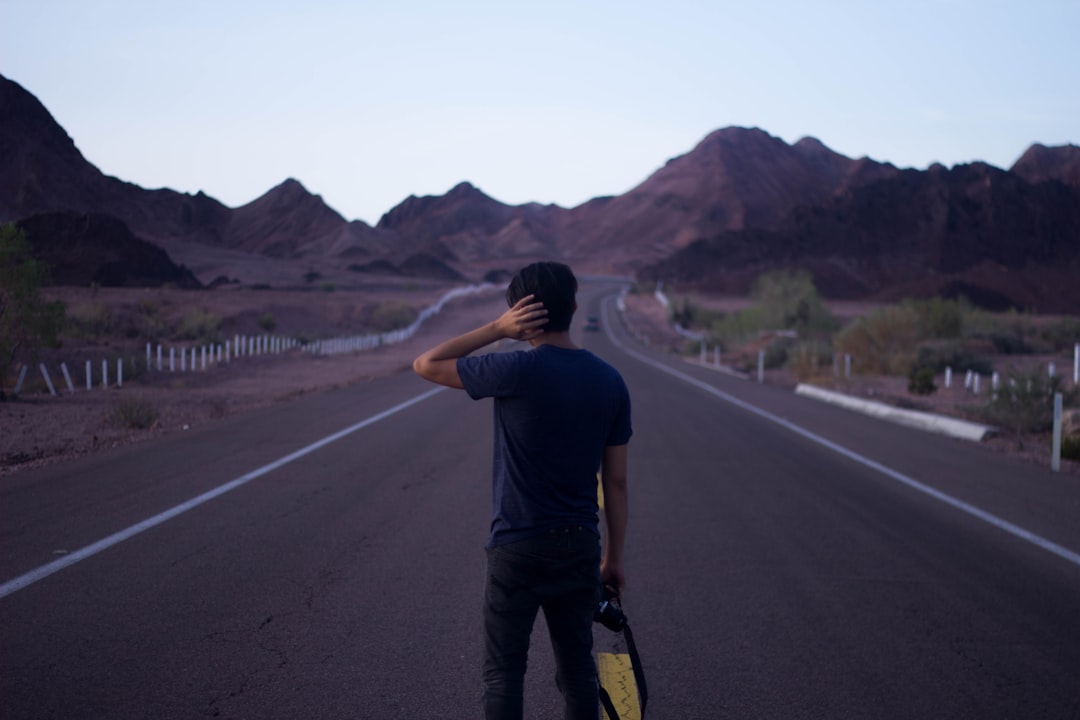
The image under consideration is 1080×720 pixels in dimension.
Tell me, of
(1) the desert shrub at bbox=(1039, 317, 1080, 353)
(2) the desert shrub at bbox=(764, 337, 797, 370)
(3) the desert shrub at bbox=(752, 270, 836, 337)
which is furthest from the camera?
(3) the desert shrub at bbox=(752, 270, 836, 337)

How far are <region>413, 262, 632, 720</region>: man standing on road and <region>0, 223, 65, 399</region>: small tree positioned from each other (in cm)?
1783

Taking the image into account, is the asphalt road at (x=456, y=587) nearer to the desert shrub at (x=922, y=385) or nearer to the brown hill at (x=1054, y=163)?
the desert shrub at (x=922, y=385)

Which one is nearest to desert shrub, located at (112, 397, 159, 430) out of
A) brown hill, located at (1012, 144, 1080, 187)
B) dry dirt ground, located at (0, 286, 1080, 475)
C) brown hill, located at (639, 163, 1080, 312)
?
dry dirt ground, located at (0, 286, 1080, 475)

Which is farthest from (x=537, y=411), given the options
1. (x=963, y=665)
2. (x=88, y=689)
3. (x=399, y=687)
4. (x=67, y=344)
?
(x=67, y=344)

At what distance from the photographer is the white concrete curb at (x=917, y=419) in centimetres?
1872

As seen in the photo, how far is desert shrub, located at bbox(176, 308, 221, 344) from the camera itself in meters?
44.5

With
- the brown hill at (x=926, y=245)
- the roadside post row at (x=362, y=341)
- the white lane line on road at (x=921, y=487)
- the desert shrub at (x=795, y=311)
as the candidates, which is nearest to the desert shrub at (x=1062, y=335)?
the brown hill at (x=926, y=245)

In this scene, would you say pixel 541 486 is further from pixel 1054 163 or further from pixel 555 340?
pixel 1054 163

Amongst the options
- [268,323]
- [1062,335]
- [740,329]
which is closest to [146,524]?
[268,323]

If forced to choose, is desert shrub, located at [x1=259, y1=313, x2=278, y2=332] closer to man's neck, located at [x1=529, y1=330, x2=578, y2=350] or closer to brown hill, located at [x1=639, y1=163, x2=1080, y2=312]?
brown hill, located at [x1=639, y1=163, x2=1080, y2=312]

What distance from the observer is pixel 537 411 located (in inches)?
153

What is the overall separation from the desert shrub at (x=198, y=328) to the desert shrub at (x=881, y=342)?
2562cm

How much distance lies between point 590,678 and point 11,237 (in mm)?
19937

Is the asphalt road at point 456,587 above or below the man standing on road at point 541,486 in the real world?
below
